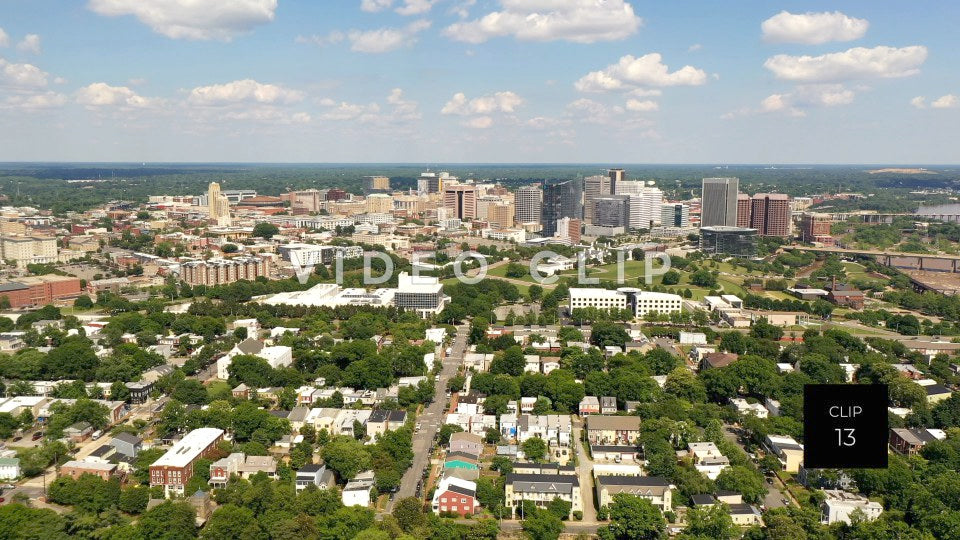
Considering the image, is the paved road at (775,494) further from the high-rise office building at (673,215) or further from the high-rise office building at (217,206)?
the high-rise office building at (217,206)

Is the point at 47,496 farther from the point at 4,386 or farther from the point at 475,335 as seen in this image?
the point at 475,335

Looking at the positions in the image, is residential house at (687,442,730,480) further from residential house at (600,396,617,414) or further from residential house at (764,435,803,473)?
residential house at (600,396,617,414)

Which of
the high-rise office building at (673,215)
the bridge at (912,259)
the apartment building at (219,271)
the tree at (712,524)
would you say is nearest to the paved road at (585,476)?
the tree at (712,524)

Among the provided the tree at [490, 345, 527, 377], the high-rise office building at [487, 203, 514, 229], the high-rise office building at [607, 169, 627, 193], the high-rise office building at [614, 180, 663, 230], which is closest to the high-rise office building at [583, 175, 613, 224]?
the high-rise office building at [607, 169, 627, 193]

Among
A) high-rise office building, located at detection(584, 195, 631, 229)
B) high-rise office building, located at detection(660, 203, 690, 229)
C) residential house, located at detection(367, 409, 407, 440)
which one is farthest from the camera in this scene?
high-rise office building, located at detection(660, 203, 690, 229)

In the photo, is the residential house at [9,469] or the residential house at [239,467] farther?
the residential house at [9,469]

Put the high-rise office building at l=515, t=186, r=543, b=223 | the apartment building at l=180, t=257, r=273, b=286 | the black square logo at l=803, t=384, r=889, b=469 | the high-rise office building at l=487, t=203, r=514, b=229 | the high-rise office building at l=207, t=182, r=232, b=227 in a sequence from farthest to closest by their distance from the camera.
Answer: the high-rise office building at l=515, t=186, r=543, b=223
the high-rise office building at l=487, t=203, r=514, b=229
the high-rise office building at l=207, t=182, r=232, b=227
the apartment building at l=180, t=257, r=273, b=286
the black square logo at l=803, t=384, r=889, b=469

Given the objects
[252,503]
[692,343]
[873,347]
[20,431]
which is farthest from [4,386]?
[873,347]
